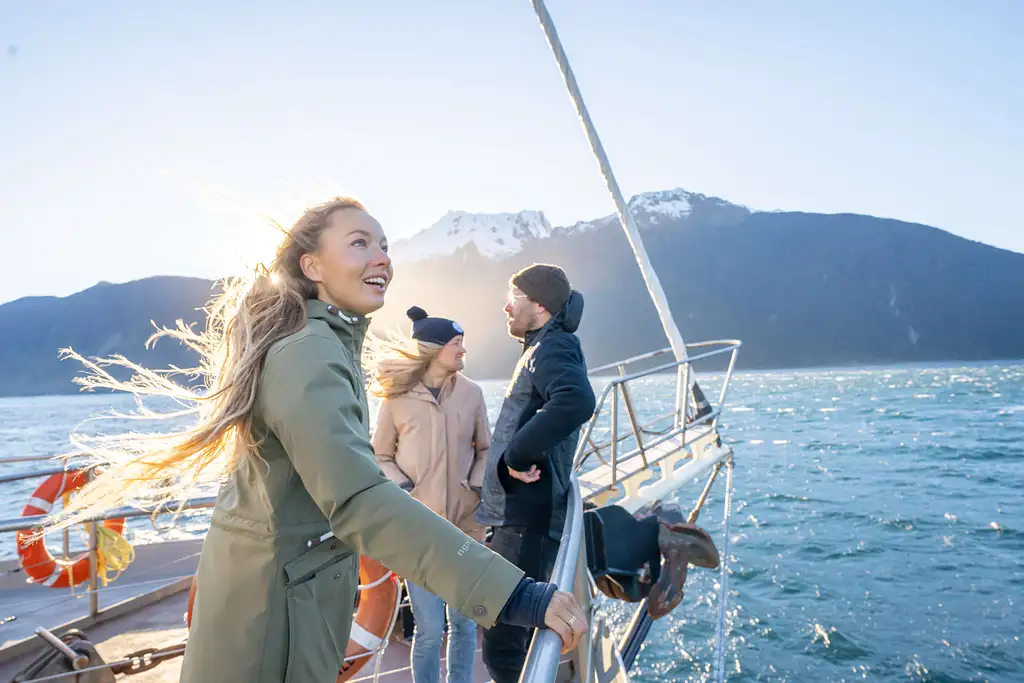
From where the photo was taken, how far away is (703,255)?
15225 cm

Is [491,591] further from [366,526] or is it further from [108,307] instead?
[108,307]

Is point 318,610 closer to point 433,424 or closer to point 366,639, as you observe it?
point 366,639

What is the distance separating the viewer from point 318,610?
1.32 metres

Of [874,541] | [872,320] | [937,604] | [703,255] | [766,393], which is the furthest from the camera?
[703,255]

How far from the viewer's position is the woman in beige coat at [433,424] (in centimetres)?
296

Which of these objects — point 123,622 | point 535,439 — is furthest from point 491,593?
point 123,622

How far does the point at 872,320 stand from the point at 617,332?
4865 centimetres

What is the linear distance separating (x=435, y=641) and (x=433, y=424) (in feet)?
2.94

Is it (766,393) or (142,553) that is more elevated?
(142,553)

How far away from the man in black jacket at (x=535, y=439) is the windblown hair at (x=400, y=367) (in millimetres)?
520

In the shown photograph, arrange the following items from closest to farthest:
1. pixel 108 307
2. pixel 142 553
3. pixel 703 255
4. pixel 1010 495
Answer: pixel 142 553, pixel 1010 495, pixel 108 307, pixel 703 255

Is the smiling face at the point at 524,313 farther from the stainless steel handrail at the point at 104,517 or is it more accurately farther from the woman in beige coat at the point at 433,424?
the stainless steel handrail at the point at 104,517

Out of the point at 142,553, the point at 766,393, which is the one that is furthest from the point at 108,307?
the point at 142,553

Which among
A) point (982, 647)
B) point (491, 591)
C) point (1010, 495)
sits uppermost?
point (491, 591)
